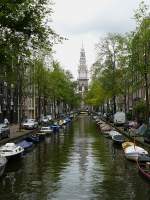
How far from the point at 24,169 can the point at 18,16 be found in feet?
43.4

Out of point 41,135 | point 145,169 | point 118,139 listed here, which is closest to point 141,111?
point 41,135

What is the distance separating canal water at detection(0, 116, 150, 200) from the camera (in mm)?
33625

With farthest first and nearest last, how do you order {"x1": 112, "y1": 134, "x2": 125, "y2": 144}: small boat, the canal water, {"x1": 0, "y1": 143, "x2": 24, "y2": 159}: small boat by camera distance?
{"x1": 112, "y1": 134, "x2": 125, "y2": 144}: small boat < {"x1": 0, "y1": 143, "x2": 24, "y2": 159}: small boat < the canal water

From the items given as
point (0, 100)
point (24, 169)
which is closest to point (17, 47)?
point (24, 169)

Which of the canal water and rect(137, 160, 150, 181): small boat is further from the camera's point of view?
rect(137, 160, 150, 181): small boat

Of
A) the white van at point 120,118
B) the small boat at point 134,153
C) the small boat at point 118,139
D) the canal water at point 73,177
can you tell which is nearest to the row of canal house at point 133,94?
the white van at point 120,118

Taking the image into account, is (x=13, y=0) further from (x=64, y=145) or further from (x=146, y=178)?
(x=64, y=145)

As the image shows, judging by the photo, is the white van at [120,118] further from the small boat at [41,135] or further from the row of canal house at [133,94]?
the small boat at [41,135]

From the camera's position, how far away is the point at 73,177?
40750 millimetres

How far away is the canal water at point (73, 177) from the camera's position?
33625 mm

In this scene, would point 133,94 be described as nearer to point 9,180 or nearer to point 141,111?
point 141,111

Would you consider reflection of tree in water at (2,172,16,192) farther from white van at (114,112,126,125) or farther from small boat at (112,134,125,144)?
white van at (114,112,126,125)

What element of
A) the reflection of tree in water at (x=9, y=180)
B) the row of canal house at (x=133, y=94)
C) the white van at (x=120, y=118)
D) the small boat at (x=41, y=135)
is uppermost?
the row of canal house at (x=133, y=94)

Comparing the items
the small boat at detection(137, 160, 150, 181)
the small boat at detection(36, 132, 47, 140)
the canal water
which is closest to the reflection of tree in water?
the canal water
